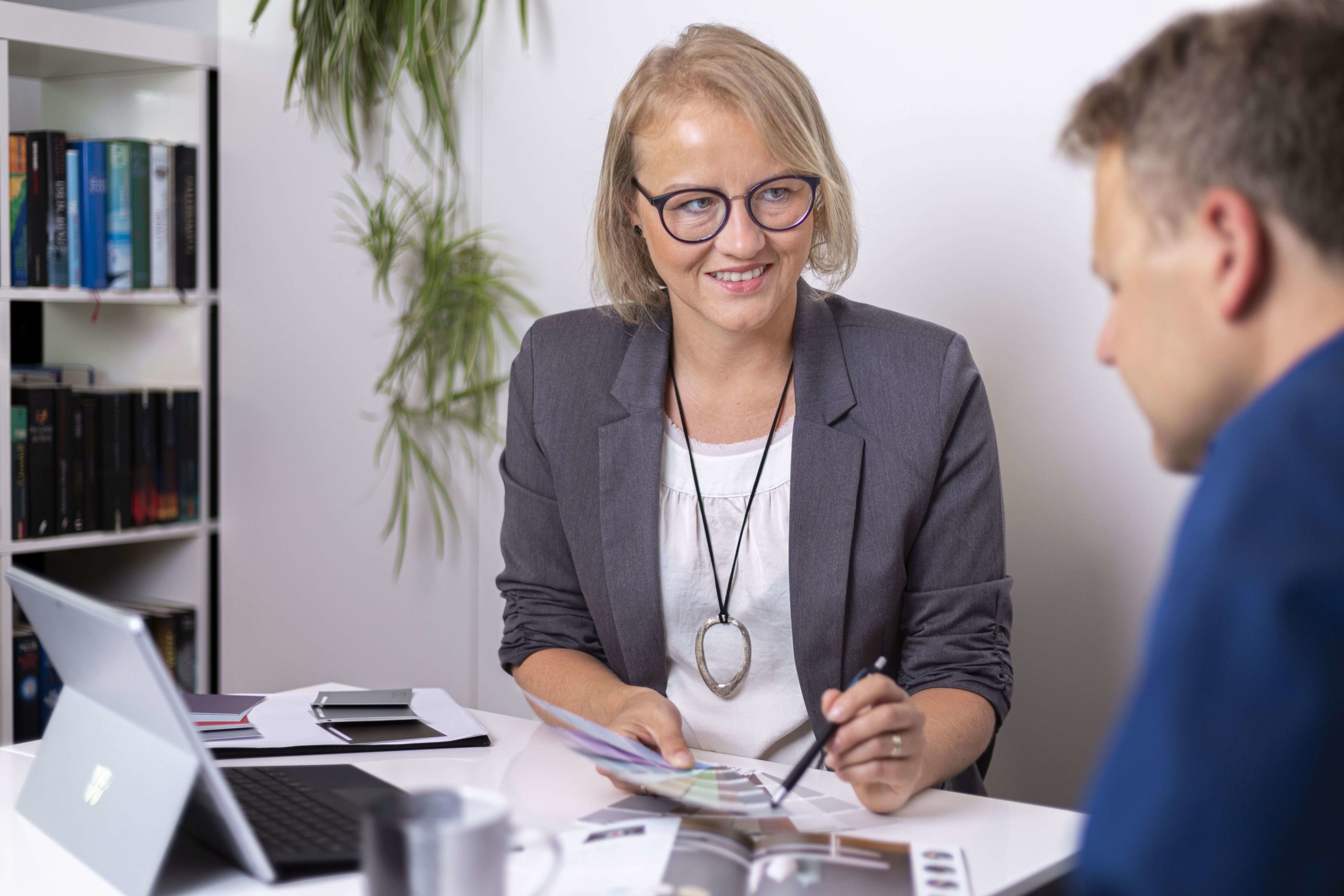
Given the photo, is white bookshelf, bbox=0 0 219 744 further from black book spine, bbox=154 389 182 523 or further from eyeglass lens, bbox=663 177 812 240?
eyeglass lens, bbox=663 177 812 240

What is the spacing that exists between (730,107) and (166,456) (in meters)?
1.94

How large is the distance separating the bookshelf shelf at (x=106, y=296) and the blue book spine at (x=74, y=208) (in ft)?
0.14

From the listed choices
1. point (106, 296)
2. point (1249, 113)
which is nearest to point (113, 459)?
point (106, 296)

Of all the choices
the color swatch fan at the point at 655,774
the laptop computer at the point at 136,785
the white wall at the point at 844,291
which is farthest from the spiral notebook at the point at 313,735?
the white wall at the point at 844,291

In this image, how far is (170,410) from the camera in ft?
9.96

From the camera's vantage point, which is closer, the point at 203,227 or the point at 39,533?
the point at 39,533

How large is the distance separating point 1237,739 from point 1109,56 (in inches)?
65.7

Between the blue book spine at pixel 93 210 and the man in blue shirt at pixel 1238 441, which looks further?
the blue book spine at pixel 93 210

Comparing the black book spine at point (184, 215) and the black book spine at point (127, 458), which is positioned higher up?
the black book spine at point (184, 215)

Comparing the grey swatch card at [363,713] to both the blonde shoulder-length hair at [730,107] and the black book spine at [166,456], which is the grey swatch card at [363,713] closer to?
the blonde shoulder-length hair at [730,107]

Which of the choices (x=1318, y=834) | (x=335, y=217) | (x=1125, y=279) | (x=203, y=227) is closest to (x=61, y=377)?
(x=203, y=227)

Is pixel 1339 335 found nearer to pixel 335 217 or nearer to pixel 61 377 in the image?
pixel 335 217

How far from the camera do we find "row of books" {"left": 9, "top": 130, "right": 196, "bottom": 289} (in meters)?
2.75

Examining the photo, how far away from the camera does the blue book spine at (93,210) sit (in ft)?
9.29
